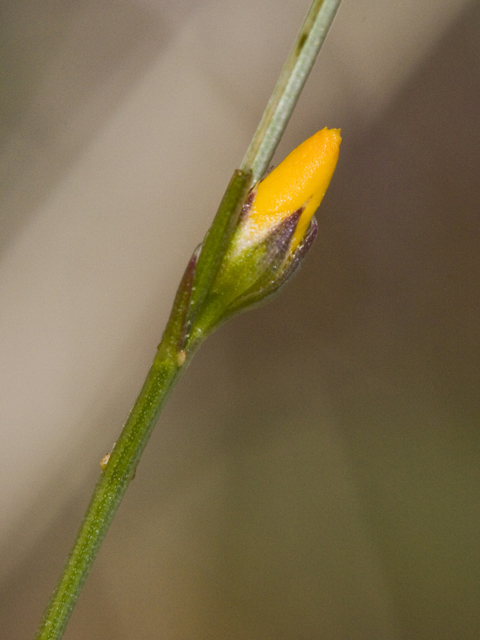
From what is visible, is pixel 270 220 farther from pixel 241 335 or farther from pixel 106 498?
pixel 241 335

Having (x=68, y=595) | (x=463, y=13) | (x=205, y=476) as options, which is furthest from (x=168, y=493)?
(x=463, y=13)

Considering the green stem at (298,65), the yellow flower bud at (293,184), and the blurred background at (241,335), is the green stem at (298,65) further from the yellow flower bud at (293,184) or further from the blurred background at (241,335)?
the blurred background at (241,335)

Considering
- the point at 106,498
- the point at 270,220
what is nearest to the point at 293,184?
the point at 270,220

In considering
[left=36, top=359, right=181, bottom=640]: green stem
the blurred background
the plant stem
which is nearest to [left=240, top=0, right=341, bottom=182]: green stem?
the plant stem

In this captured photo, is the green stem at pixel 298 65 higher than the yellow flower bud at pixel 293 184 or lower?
higher

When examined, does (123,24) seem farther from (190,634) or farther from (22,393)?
(190,634)

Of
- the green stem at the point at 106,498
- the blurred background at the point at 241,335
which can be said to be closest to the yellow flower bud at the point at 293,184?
the green stem at the point at 106,498

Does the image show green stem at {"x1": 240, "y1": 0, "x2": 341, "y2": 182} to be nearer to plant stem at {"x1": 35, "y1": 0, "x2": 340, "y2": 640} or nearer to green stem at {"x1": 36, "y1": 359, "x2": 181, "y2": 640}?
plant stem at {"x1": 35, "y1": 0, "x2": 340, "y2": 640}
